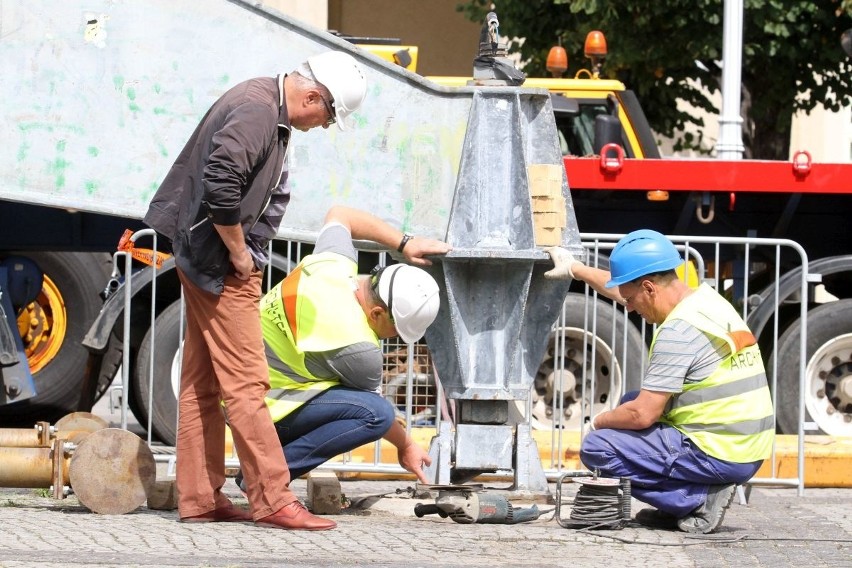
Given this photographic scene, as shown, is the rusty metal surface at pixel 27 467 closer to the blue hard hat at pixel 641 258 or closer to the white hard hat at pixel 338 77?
the white hard hat at pixel 338 77

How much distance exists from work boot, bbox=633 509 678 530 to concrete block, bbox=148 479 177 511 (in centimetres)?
192

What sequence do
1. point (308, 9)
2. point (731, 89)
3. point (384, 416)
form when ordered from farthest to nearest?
1. point (308, 9)
2. point (731, 89)
3. point (384, 416)

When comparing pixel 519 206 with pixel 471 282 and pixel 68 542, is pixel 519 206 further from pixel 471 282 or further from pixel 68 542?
pixel 68 542

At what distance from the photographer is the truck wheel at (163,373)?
29.8ft

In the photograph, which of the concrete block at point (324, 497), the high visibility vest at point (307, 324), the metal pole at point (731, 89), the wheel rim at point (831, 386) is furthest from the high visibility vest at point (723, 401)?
the metal pole at point (731, 89)

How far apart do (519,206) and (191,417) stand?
1658 millimetres

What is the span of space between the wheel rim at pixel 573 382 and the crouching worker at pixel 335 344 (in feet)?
8.92

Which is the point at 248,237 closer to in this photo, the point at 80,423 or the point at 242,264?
the point at 242,264

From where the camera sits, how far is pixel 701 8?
1541cm

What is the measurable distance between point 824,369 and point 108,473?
4653 millimetres

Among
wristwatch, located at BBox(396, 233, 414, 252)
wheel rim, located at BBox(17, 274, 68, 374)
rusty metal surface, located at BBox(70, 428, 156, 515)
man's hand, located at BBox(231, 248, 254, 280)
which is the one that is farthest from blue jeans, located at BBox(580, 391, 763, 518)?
wheel rim, located at BBox(17, 274, 68, 374)

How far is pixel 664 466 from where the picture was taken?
652 cm

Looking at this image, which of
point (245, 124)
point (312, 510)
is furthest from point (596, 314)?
point (245, 124)

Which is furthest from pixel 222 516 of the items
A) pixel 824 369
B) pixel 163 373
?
pixel 824 369
